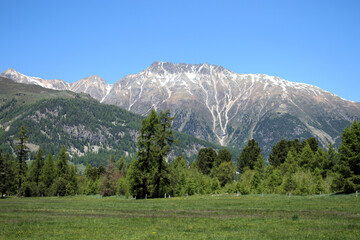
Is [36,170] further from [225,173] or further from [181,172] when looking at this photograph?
[225,173]

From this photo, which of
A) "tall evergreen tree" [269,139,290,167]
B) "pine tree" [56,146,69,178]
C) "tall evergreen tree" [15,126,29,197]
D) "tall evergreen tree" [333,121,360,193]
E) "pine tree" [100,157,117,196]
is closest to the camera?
"tall evergreen tree" [333,121,360,193]

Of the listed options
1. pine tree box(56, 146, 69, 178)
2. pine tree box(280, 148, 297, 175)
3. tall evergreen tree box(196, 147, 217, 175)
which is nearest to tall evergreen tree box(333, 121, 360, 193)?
pine tree box(280, 148, 297, 175)

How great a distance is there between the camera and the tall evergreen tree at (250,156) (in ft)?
468

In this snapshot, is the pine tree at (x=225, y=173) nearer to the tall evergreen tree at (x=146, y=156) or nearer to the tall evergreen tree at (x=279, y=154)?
the tall evergreen tree at (x=279, y=154)

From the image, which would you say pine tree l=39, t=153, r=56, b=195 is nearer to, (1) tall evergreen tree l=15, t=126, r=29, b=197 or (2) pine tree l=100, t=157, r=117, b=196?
(1) tall evergreen tree l=15, t=126, r=29, b=197

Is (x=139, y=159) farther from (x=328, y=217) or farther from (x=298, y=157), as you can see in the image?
(x=298, y=157)

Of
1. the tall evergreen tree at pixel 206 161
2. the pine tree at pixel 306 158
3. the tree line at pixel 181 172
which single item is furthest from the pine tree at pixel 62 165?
the pine tree at pixel 306 158

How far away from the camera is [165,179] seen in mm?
74250

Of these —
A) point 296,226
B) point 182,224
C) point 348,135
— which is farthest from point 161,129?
point 296,226

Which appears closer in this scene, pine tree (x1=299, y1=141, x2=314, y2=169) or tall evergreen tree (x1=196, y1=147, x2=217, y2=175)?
pine tree (x1=299, y1=141, x2=314, y2=169)

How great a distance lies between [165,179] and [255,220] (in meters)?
44.8

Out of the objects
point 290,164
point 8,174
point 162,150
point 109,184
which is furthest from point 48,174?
point 290,164

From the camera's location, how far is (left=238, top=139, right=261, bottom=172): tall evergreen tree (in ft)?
468

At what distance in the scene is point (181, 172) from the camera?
10506 cm
